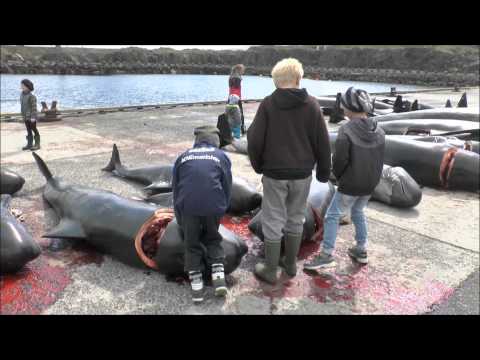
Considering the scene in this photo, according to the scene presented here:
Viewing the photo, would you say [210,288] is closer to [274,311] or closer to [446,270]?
[274,311]

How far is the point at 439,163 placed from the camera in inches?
298

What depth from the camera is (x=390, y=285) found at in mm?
4355

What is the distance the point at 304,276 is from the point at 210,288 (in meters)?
1.10

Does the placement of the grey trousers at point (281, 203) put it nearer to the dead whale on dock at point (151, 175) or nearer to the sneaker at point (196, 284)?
the sneaker at point (196, 284)

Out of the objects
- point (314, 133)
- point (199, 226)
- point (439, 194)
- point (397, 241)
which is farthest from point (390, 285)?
point (439, 194)

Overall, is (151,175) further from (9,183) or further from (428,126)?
(428,126)

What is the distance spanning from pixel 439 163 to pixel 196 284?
577cm

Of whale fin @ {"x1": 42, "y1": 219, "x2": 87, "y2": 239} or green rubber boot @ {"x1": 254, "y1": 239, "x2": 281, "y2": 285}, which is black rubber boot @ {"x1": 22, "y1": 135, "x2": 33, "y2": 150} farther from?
green rubber boot @ {"x1": 254, "y1": 239, "x2": 281, "y2": 285}

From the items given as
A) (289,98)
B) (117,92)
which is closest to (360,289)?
(289,98)

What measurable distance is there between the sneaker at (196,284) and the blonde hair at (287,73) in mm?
2087

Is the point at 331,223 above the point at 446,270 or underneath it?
above

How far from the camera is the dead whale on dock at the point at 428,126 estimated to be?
1067 cm

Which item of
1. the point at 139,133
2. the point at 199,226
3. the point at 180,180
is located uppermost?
the point at 180,180

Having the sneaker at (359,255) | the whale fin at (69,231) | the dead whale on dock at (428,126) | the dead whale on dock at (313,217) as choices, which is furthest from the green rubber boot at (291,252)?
the dead whale on dock at (428,126)
